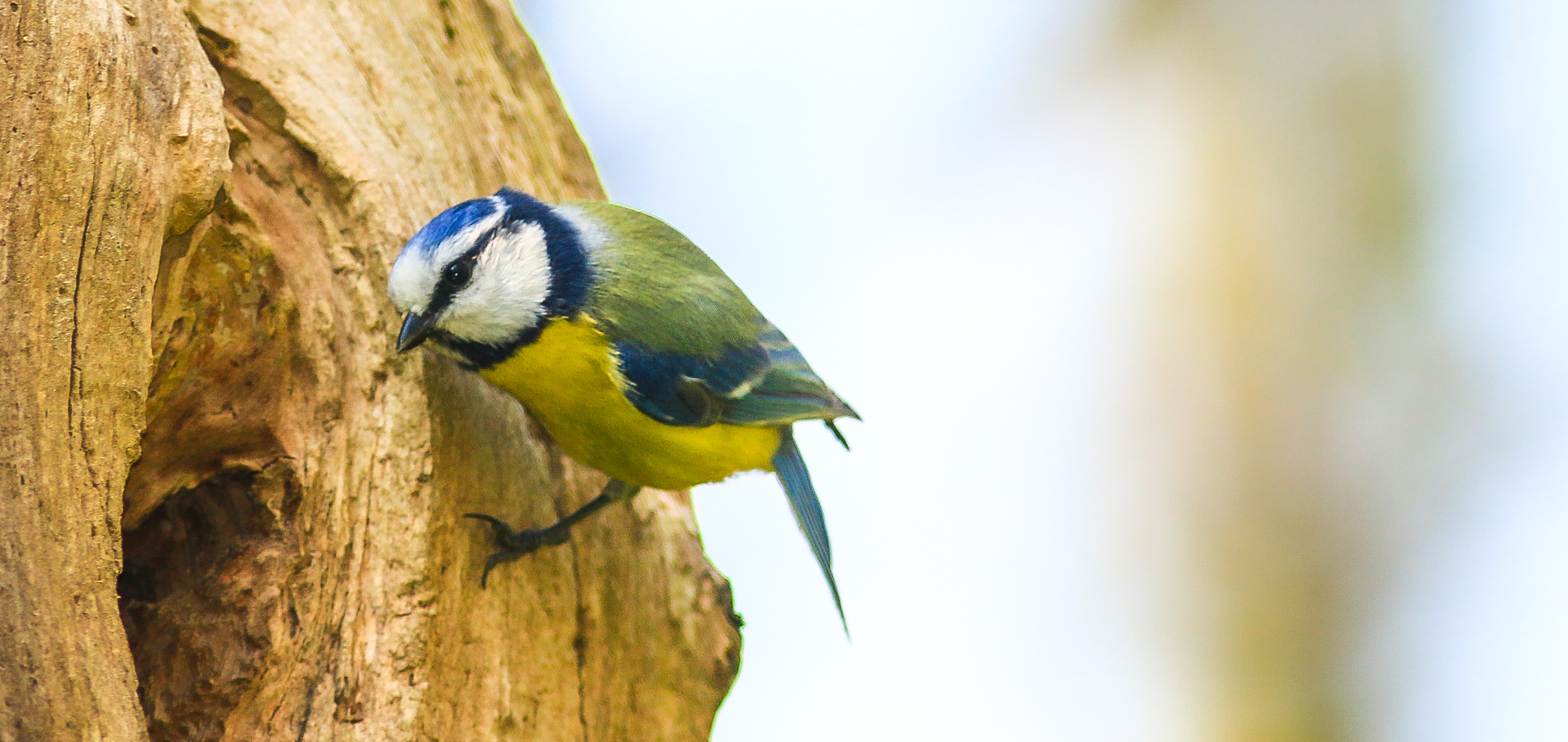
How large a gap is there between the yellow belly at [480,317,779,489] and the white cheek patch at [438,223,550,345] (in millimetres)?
48

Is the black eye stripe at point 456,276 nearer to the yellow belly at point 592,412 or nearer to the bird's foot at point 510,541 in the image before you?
the yellow belly at point 592,412

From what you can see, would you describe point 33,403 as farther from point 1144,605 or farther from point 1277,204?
point 1277,204

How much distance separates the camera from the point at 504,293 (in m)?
1.93

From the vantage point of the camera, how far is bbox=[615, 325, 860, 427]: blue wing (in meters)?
1.99

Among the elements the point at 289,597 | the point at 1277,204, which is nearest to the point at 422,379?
the point at 289,597

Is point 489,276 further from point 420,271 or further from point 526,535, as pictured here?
point 526,535

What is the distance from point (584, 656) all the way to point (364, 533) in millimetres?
502

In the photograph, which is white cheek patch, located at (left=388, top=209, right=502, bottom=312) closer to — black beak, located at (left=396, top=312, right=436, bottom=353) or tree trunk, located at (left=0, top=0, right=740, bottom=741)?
black beak, located at (left=396, top=312, right=436, bottom=353)

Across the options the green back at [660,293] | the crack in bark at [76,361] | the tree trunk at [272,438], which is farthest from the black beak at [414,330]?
the crack in bark at [76,361]

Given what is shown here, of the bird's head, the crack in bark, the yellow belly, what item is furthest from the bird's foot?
the crack in bark

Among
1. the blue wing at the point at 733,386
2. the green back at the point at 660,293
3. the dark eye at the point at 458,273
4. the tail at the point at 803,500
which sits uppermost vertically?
the dark eye at the point at 458,273

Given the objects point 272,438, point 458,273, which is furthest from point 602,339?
point 272,438

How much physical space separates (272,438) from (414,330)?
0.29 metres

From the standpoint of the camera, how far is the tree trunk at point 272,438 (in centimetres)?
136
